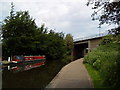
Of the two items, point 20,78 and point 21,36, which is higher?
point 21,36

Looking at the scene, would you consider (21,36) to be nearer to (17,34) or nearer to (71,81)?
(17,34)

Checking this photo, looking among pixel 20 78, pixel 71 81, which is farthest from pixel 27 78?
pixel 71 81

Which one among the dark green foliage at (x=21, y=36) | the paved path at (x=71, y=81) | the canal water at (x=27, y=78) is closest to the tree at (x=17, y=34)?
the dark green foliage at (x=21, y=36)

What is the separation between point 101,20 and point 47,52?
37.7 metres

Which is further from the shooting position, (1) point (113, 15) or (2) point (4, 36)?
(2) point (4, 36)

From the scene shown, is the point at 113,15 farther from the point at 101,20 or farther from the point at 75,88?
the point at 75,88

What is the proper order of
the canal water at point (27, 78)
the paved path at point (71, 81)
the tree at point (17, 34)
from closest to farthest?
the paved path at point (71, 81)
the canal water at point (27, 78)
the tree at point (17, 34)

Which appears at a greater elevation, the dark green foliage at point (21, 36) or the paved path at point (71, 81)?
the dark green foliage at point (21, 36)

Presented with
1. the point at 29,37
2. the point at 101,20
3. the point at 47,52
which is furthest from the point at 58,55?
the point at 101,20

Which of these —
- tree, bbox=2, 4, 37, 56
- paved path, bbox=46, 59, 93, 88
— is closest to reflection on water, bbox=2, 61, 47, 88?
paved path, bbox=46, 59, 93, 88

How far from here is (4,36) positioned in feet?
119

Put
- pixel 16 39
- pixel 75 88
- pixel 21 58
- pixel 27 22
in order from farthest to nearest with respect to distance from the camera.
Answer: pixel 27 22
pixel 16 39
pixel 21 58
pixel 75 88

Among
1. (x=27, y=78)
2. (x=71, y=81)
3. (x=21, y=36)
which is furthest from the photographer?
(x=21, y=36)

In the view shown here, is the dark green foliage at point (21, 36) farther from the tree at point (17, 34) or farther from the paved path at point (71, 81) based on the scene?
the paved path at point (71, 81)
